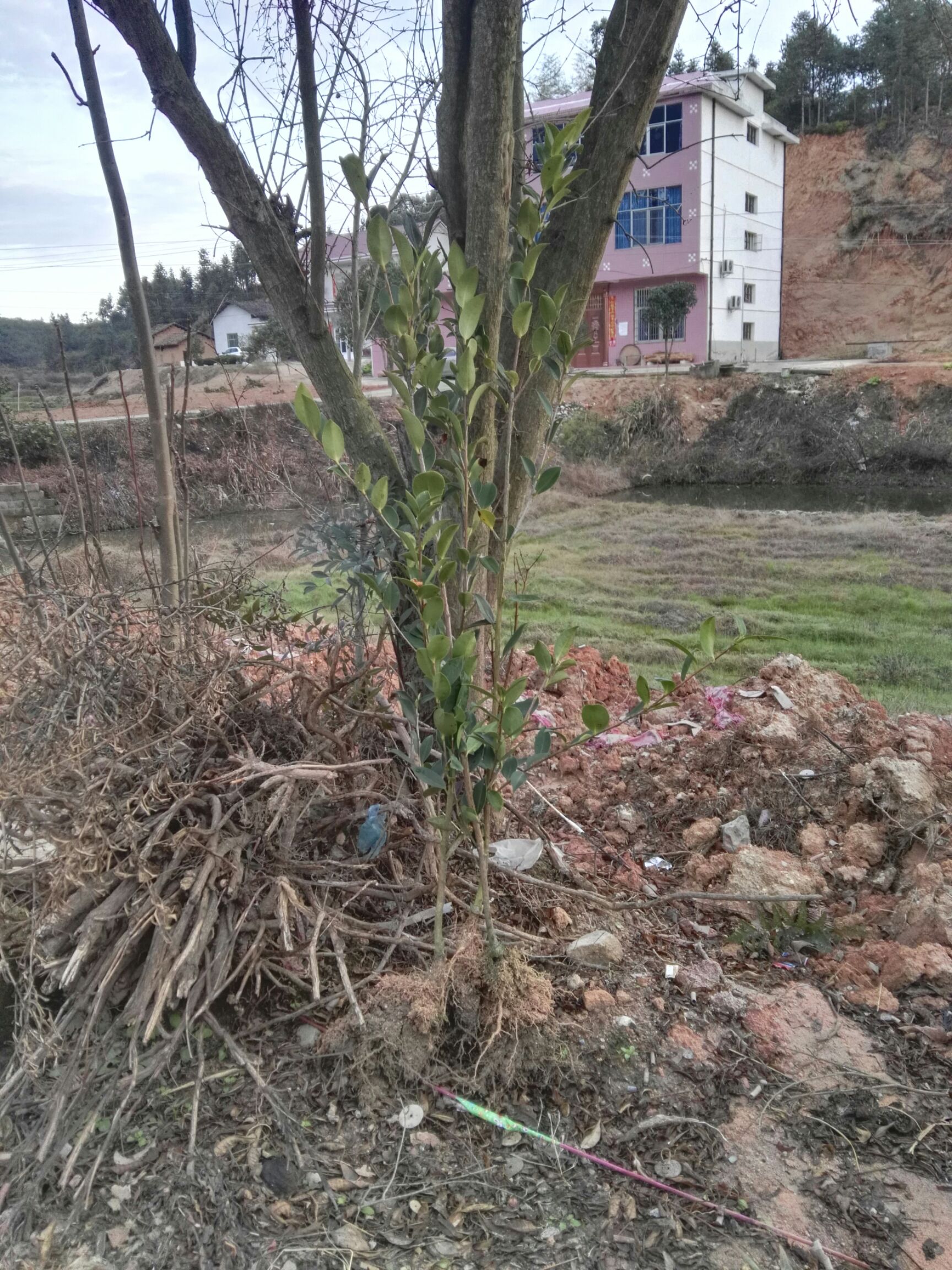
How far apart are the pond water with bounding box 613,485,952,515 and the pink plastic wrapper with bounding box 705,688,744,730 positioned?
885 centimetres

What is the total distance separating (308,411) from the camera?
170cm

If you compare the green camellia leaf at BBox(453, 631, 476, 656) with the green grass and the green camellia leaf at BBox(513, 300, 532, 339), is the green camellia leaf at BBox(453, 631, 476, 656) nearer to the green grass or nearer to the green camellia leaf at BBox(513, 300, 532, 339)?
the green camellia leaf at BBox(513, 300, 532, 339)

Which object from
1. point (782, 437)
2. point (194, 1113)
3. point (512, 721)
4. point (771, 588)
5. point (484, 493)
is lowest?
point (771, 588)

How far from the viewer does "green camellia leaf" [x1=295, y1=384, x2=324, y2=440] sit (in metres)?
1.70

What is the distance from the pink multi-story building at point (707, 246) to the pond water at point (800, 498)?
710 cm

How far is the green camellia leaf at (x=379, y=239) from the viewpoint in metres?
1.74

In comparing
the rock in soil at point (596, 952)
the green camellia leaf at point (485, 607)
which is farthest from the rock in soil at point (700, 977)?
the green camellia leaf at point (485, 607)

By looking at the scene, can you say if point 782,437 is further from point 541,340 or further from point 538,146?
point 541,340

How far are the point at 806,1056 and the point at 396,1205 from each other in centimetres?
93

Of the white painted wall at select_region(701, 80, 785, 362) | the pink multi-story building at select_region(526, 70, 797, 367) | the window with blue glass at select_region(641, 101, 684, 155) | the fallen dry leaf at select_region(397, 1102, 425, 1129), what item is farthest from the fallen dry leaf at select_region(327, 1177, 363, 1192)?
the white painted wall at select_region(701, 80, 785, 362)

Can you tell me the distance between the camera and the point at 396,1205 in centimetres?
175

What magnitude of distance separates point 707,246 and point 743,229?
8.34 feet

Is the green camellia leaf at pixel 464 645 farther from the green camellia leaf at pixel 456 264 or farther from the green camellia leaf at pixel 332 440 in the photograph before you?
the green camellia leaf at pixel 456 264

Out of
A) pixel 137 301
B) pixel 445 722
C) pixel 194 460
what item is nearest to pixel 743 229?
pixel 194 460
